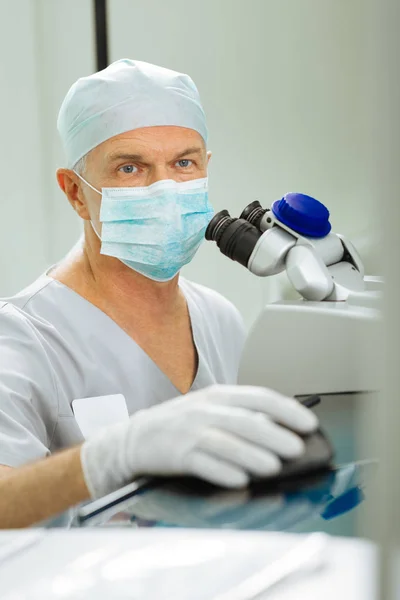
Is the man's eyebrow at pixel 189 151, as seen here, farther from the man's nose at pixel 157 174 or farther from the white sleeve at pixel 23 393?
the white sleeve at pixel 23 393

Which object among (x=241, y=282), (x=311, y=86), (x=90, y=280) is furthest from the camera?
(x=241, y=282)

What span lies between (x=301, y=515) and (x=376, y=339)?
1.47ft

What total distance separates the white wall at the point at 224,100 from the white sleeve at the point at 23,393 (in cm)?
132

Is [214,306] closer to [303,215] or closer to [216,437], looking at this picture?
[303,215]

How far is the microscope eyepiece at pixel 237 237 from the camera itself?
4.30ft

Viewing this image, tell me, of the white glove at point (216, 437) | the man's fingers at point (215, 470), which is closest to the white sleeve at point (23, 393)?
the white glove at point (216, 437)

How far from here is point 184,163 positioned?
1.59 metres

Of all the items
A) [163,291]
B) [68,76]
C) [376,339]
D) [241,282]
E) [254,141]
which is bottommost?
[241,282]

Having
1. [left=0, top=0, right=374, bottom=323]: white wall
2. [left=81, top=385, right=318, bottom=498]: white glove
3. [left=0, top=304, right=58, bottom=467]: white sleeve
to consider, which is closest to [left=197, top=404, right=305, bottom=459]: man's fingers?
[left=81, top=385, right=318, bottom=498]: white glove

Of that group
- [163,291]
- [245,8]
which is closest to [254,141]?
[245,8]

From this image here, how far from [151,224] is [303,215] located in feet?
Answer: 1.43

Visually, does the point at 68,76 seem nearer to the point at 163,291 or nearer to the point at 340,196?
the point at 340,196

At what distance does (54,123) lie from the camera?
2795mm

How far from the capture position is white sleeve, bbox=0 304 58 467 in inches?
46.7
